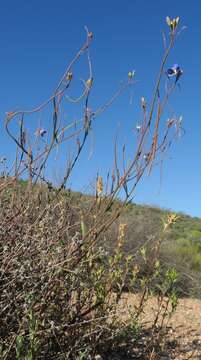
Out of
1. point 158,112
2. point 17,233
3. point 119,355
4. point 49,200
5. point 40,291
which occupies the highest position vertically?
point 158,112

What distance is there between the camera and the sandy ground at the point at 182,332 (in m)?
4.25

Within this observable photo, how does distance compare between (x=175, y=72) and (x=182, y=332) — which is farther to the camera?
(x=182, y=332)

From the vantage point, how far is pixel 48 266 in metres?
3.17

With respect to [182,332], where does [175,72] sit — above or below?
above

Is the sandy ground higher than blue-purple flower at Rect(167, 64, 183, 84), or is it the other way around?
blue-purple flower at Rect(167, 64, 183, 84)

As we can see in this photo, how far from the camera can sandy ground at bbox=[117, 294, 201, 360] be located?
4.25 m

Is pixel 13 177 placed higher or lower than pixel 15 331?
higher

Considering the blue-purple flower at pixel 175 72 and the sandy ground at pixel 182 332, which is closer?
the blue-purple flower at pixel 175 72

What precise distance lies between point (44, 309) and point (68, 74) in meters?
1.20

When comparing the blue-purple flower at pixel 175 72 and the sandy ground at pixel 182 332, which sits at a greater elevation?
the blue-purple flower at pixel 175 72

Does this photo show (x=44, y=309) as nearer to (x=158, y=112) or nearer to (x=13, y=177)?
(x=13, y=177)

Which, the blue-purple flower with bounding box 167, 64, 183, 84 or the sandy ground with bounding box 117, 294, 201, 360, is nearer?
the blue-purple flower with bounding box 167, 64, 183, 84

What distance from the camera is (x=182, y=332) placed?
4883 mm

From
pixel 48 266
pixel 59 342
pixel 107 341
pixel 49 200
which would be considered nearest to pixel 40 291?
pixel 48 266
